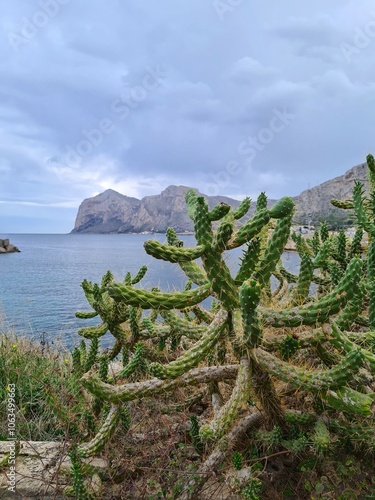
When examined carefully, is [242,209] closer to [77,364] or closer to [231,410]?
[231,410]

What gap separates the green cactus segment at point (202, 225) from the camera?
270 cm

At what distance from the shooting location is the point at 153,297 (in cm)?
277

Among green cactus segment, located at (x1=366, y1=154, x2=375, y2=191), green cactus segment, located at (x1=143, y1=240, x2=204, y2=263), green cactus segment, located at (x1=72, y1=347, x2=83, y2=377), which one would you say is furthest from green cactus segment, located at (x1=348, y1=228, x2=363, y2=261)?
green cactus segment, located at (x1=72, y1=347, x2=83, y2=377)

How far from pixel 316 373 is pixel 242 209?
62.0 inches

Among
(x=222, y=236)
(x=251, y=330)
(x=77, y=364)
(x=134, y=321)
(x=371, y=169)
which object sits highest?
(x=371, y=169)

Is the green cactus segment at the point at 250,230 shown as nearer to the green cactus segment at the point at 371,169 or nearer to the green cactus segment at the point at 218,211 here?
the green cactus segment at the point at 218,211

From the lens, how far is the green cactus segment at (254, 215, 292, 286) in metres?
2.83

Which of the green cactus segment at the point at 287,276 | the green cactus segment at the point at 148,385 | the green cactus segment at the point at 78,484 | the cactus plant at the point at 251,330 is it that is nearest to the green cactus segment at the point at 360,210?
the cactus plant at the point at 251,330

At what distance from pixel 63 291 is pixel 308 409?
25126mm

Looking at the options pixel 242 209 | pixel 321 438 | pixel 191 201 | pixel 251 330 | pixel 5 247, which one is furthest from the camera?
pixel 5 247

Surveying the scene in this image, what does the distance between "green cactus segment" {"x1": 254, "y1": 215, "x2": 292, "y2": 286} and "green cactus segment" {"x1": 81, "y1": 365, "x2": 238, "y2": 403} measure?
2.54 ft

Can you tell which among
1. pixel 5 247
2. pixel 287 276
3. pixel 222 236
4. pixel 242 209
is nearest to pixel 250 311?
pixel 222 236

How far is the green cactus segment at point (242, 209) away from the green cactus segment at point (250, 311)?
47.7 inches

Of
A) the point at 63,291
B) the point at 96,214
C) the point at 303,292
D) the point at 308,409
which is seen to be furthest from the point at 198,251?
the point at 96,214
